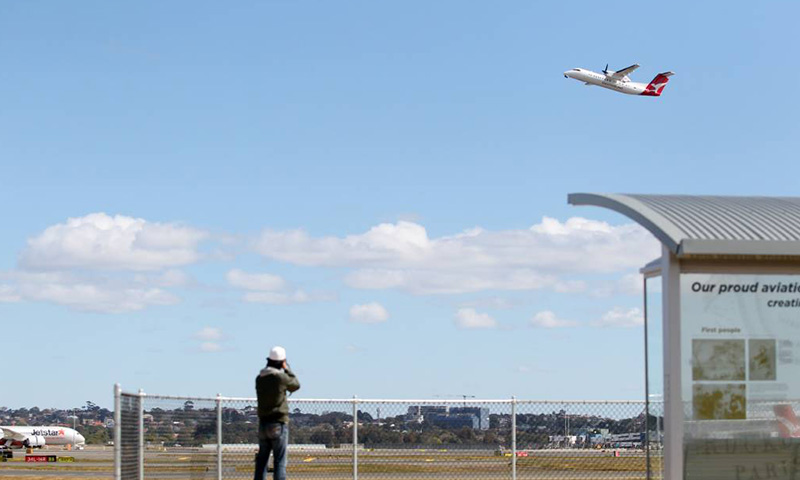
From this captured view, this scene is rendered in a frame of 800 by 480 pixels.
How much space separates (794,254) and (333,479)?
1251 centimetres

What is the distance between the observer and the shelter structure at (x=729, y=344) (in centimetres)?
1380

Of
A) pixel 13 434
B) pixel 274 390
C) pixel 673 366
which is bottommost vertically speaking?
pixel 13 434

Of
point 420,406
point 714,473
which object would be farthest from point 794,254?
point 420,406

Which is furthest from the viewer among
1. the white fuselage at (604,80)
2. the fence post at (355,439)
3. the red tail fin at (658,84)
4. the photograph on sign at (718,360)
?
the red tail fin at (658,84)

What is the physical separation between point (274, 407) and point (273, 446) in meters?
0.59

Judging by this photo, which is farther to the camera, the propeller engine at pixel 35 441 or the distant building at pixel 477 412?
the propeller engine at pixel 35 441

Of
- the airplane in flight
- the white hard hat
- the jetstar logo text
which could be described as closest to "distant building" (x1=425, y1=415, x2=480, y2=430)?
the white hard hat

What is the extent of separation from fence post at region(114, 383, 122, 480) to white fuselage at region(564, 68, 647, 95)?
71.3 m

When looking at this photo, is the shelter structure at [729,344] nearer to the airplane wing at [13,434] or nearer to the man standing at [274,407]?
the man standing at [274,407]

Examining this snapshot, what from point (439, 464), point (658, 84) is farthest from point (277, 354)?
point (658, 84)

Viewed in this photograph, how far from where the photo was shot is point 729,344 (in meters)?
14.0

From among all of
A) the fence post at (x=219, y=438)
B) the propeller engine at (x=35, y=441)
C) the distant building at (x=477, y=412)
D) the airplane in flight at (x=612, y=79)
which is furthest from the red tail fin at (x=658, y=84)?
the fence post at (x=219, y=438)

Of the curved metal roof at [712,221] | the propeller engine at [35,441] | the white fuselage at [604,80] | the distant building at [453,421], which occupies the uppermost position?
the white fuselage at [604,80]

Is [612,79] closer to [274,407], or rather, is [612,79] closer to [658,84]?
[658,84]
